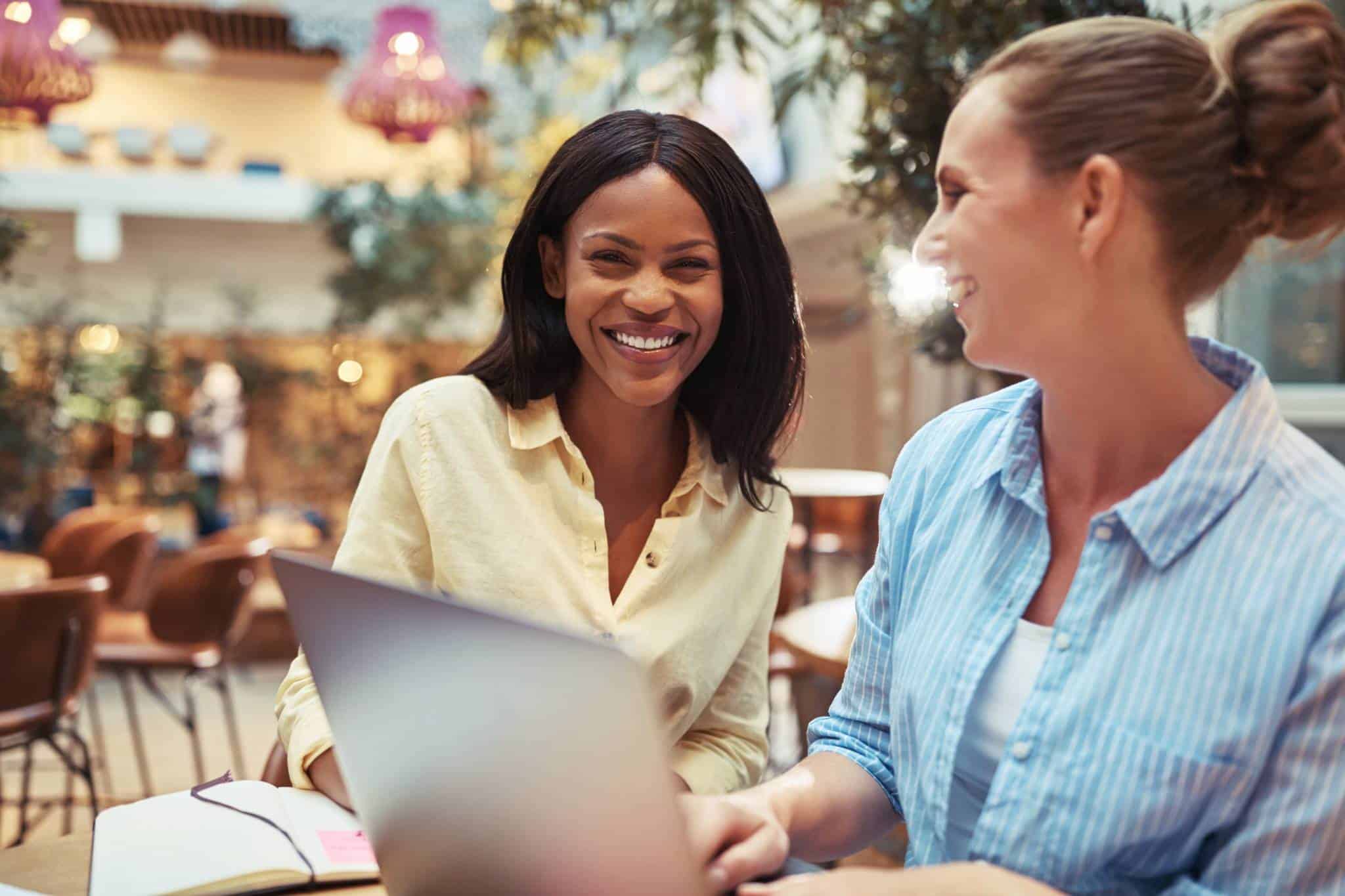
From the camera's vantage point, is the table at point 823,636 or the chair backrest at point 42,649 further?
the chair backrest at point 42,649

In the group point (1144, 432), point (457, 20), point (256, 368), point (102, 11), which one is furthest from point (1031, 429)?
point (102, 11)

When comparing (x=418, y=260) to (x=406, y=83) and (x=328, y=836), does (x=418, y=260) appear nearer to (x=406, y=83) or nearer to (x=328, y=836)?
(x=406, y=83)

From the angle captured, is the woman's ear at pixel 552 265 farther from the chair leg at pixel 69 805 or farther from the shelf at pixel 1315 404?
the shelf at pixel 1315 404

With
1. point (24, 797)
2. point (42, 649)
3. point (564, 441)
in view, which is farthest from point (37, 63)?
point (564, 441)

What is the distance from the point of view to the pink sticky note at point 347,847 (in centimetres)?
115

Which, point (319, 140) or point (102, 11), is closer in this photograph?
point (102, 11)

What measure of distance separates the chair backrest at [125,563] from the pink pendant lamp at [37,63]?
1821 mm

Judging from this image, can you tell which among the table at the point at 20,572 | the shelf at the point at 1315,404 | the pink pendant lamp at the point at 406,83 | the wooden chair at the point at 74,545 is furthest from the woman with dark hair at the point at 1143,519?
the pink pendant lamp at the point at 406,83

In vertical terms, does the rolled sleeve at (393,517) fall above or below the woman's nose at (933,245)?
below

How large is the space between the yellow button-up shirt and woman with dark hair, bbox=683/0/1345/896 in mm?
474

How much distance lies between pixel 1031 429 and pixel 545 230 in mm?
722

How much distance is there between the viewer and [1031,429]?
3.78 ft

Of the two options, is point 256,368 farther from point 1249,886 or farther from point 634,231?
point 1249,886

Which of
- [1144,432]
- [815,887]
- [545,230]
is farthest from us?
[545,230]
